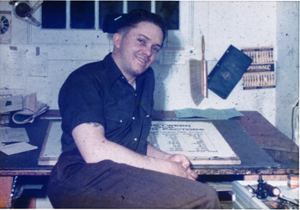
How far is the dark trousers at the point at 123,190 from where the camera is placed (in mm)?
756

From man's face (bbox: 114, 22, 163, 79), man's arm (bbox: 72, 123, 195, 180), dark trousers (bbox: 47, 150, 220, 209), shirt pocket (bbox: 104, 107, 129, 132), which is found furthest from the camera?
man's face (bbox: 114, 22, 163, 79)

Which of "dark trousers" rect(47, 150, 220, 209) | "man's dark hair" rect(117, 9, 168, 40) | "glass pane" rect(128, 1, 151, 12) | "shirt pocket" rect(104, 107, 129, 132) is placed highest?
"glass pane" rect(128, 1, 151, 12)

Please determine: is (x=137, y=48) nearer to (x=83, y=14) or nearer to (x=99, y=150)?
(x=99, y=150)

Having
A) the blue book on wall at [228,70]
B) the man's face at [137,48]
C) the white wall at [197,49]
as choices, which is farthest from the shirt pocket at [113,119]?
the blue book on wall at [228,70]

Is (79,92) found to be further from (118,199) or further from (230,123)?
(230,123)

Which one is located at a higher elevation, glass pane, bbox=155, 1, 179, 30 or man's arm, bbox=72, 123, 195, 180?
glass pane, bbox=155, 1, 179, 30

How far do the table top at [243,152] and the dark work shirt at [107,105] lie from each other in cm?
16

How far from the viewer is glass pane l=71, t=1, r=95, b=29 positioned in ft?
5.77

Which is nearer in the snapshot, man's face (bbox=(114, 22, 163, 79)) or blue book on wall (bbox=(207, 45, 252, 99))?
man's face (bbox=(114, 22, 163, 79))

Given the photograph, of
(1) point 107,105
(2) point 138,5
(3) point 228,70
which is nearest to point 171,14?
(2) point 138,5

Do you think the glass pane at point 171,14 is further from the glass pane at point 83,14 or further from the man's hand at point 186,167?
the man's hand at point 186,167

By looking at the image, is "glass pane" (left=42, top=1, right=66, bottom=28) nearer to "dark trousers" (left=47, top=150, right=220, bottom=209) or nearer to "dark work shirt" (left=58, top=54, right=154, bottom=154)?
"dark work shirt" (left=58, top=54, right=154, bottom=154)

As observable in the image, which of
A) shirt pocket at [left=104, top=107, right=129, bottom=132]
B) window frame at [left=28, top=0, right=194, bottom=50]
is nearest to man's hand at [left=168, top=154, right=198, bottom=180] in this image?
shirt pocket at [left=104, top=107, right=129, bottom=132]

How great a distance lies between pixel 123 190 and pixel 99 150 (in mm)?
171
